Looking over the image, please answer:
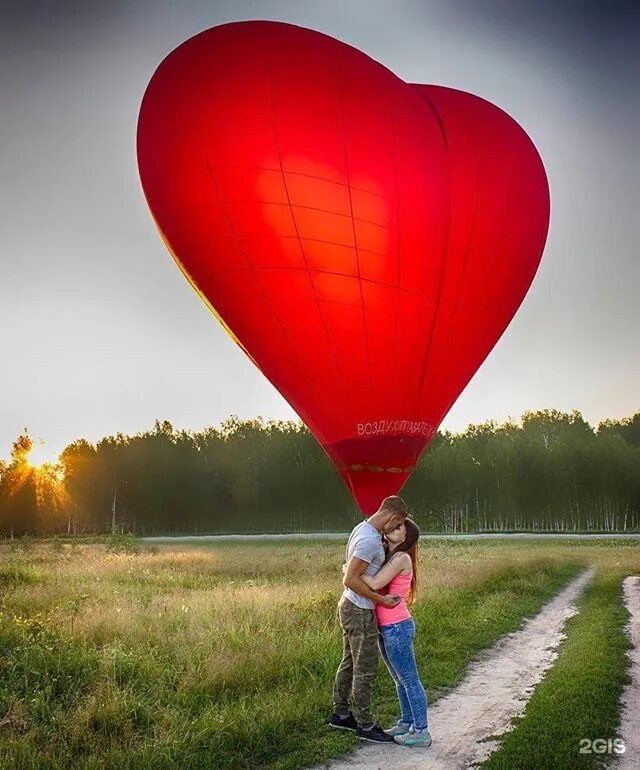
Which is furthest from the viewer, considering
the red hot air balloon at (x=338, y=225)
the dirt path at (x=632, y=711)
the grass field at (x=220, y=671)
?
the red hot air balloon at (x=338, y=225)

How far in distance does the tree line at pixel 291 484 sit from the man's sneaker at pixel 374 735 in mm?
56142

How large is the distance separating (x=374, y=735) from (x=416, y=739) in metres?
0.41

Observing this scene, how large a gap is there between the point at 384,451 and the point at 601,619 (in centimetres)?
660

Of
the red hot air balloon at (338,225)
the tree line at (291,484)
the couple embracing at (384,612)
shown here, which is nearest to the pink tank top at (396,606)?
the couple embracing at (384,612)

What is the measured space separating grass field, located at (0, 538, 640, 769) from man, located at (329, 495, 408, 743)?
34 centimetres

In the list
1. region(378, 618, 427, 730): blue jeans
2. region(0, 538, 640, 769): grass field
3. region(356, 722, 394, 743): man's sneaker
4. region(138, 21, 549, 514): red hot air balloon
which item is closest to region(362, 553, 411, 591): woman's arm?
region(378, 618, 427, 730): blue jeans

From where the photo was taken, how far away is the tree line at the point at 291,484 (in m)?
68.1

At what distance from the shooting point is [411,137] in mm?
11844

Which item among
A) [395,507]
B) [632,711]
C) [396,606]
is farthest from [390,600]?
[632,711]

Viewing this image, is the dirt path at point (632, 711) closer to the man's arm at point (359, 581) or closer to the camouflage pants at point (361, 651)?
the camouflage pants at point (361, 651)

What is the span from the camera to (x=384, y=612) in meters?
7.04

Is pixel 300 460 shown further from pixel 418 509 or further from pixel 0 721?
pixel 0 721

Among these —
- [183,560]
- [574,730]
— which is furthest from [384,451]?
[183,560]

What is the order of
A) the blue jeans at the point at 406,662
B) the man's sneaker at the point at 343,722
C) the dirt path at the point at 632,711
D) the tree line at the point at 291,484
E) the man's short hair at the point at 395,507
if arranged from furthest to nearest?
the tree line at the point at 291,484 < the man's sneaker at the point at 343,722 < the blue jeans at the point at 406,662 < the man's short hair at the point at 395,507 < the dirt path at the point at 632,711
